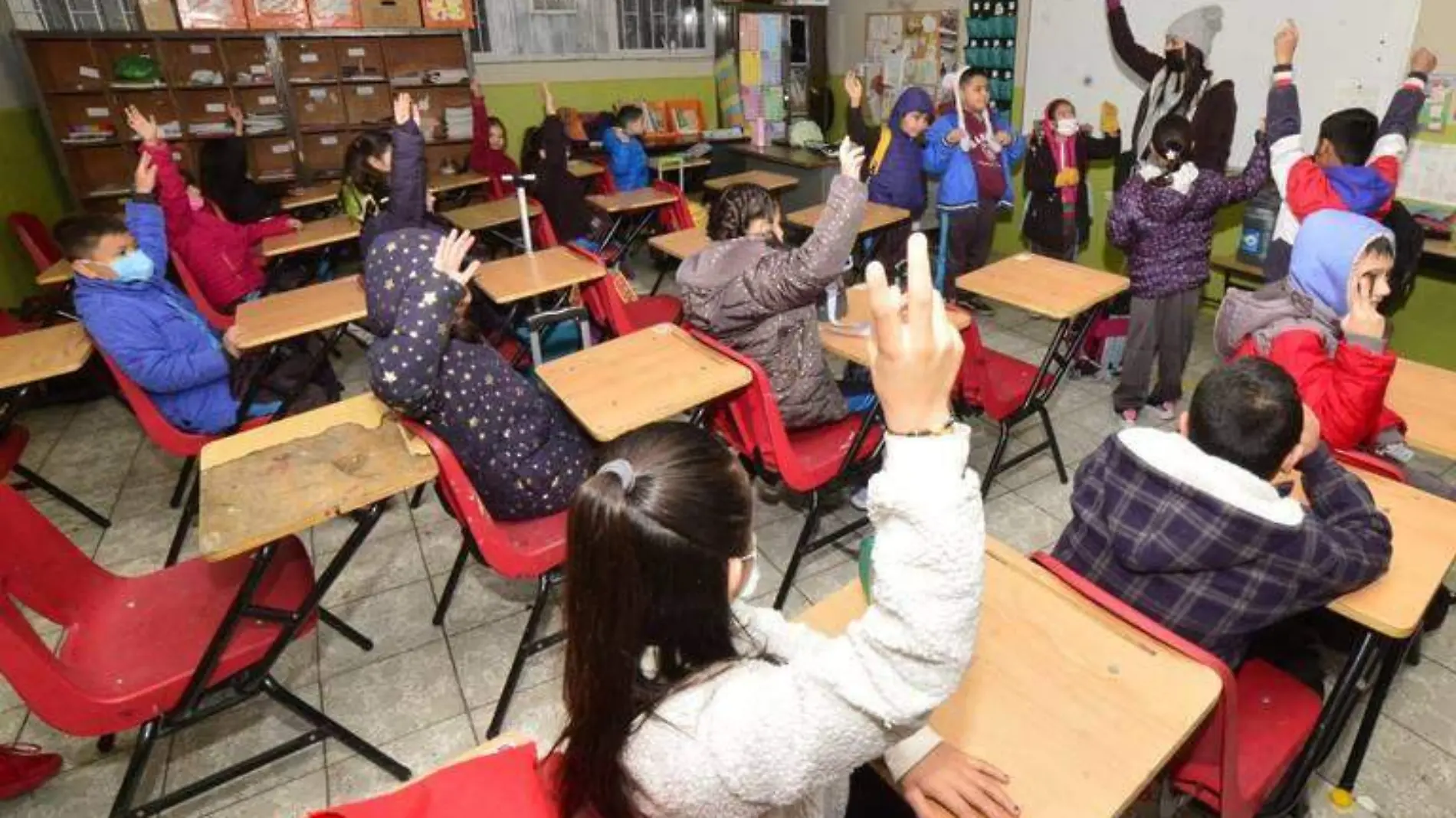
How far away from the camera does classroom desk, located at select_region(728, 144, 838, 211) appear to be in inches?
240

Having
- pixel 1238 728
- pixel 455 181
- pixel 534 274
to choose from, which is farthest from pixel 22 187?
pixel 1238 728

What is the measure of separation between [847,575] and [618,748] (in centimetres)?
188

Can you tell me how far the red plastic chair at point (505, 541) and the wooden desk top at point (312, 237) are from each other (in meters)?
3.00

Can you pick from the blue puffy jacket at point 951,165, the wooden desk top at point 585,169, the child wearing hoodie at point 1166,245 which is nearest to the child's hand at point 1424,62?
the child wearing hoodie at point 1166,245

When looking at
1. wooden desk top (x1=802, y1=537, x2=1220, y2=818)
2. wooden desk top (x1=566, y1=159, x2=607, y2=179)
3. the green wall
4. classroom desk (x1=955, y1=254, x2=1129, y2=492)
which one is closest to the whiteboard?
classroom desk (x1=955, y1=254, x2=1129, y2=492)

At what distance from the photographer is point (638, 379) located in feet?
6.98

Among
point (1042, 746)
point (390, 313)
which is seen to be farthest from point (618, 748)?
point (390, 313)

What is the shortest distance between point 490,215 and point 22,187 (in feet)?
9.98

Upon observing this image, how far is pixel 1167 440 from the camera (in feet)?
4.55

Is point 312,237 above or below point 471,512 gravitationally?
above

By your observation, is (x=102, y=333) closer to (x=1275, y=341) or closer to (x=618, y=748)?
(x=618, y=748)

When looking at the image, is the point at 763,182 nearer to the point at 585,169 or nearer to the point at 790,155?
the point at 790,155

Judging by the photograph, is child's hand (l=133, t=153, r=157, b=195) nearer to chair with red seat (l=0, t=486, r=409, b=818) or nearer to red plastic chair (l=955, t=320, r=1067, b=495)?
chair with red seat (l=0, t=486, r=409, b=818)

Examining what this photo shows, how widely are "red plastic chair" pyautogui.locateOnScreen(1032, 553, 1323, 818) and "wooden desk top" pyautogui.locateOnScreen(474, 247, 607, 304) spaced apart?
2.32 metres
